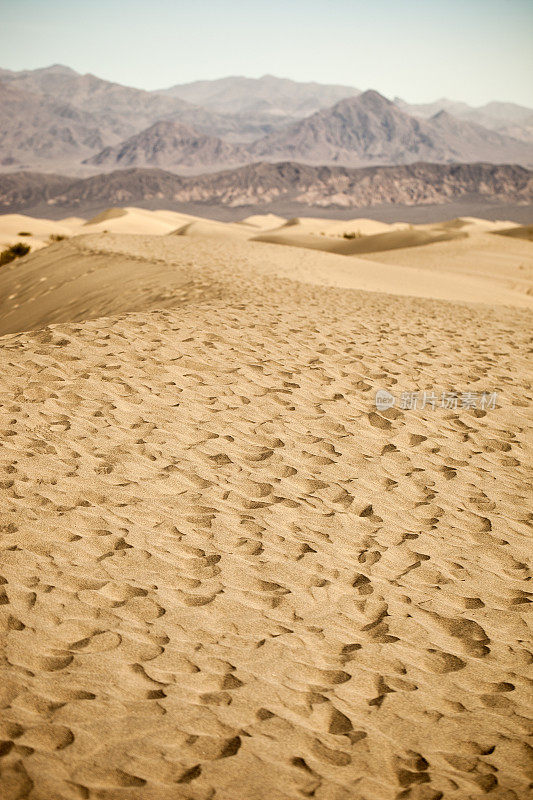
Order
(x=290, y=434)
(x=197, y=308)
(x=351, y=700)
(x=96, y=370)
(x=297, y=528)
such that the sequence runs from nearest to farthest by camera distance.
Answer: (x=351, y=700) → (x=297, y=528) → (x=290, y=434) → (x=96, y=370) → (x=197, y=308)

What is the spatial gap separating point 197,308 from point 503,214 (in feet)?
285

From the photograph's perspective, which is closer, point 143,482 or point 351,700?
point 351,700

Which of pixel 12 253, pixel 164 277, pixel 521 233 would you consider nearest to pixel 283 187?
pixel 521 233

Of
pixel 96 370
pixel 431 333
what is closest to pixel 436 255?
pixel 431 333

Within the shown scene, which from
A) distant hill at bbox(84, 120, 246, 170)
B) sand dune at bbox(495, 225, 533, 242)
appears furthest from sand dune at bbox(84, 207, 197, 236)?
distant hill at bbox(84, 120, 246, 170)

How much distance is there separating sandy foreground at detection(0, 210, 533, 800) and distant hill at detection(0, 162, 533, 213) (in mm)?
96584

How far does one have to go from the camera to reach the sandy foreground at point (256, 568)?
2492 mm

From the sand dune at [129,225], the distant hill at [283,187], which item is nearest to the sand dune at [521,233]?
the sand dune at [129,225]

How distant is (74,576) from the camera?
3293 mm

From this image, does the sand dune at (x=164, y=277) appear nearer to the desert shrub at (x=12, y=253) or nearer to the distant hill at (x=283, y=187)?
the desert shrub at (x=12, y=253)

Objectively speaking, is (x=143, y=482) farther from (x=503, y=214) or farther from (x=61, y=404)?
(x=503, y=214)

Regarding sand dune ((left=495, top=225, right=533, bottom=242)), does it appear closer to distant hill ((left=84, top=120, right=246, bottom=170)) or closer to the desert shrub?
the desert shrub
